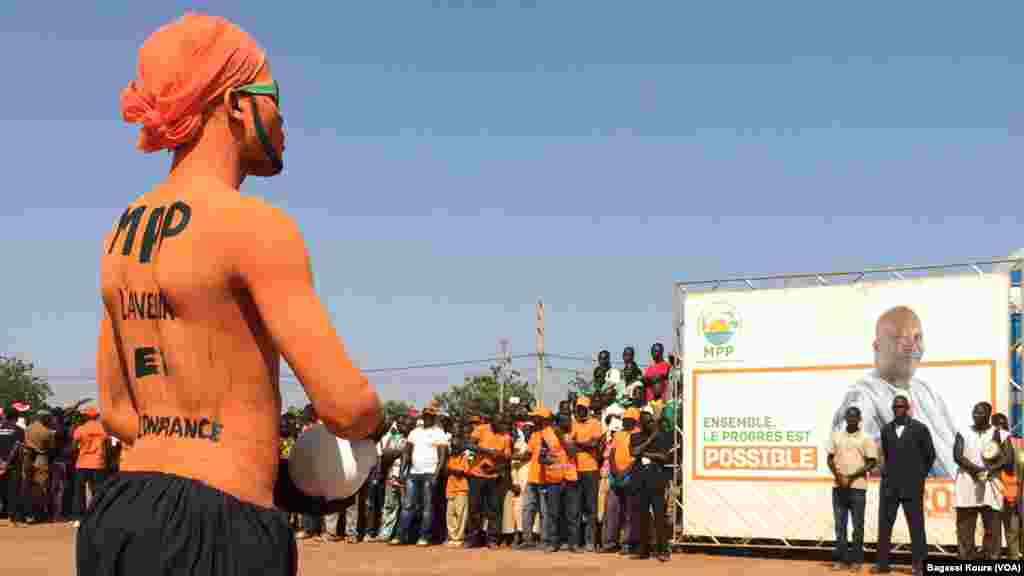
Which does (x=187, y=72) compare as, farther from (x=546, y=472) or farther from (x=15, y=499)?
(x=15, y=499)

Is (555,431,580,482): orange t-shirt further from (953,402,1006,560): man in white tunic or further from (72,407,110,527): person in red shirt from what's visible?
(72,407,110,527): person in red shirt

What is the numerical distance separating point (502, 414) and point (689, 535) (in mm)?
3205

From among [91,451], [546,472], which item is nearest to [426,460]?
[546,472]

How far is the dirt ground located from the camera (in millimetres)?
14648

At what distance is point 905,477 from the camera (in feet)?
47.0

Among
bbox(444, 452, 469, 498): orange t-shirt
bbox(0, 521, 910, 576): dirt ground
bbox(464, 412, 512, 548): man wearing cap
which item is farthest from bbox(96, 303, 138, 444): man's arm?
bbox(444, 452, 469, 498): orange t-shirt

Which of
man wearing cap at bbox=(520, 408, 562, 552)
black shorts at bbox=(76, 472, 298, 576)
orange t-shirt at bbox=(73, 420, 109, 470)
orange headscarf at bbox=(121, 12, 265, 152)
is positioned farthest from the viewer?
orange t-shirt at bbox=(73, 420, 109, 470)

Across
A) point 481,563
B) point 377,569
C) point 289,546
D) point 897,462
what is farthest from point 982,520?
point 289,546

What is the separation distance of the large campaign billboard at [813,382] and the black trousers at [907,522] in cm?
128

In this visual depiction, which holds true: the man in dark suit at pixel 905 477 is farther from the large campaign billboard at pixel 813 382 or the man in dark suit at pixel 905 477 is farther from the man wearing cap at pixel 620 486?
the man wearing cap at pixel 620 486

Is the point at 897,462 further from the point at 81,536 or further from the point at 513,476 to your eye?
the point at 81,536

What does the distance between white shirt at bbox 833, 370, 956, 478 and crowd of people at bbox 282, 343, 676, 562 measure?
2449 millimetres

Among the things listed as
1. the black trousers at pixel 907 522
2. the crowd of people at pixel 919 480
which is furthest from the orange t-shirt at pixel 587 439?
the black trousers at pixel 907 522

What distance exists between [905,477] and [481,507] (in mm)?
6448
